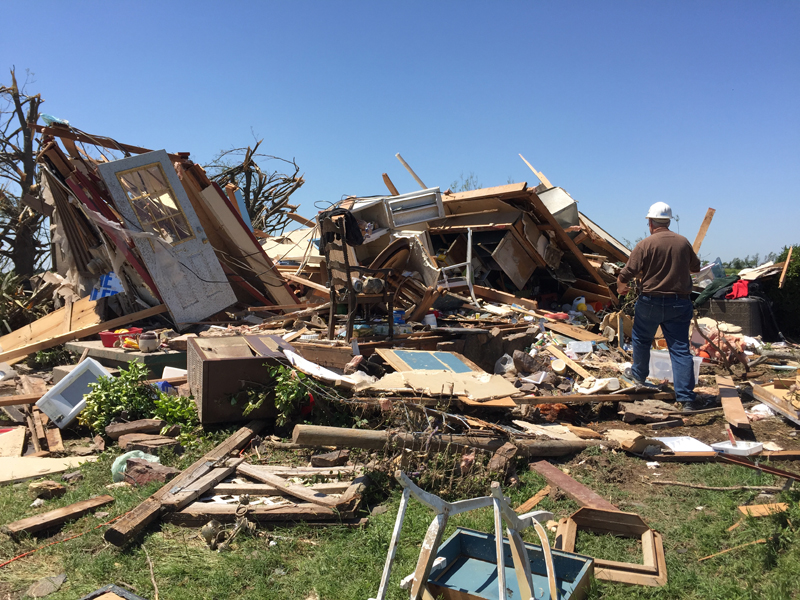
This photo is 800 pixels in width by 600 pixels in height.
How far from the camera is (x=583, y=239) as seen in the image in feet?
39.3

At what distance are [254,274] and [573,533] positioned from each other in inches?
313

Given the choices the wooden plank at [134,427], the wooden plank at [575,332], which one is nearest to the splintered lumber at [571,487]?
the wooden plank at [134,427]

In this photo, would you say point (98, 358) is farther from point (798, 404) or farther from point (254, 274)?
point (798, 404)

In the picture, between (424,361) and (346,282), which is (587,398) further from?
(346,282)

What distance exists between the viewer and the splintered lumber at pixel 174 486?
359 centimetres

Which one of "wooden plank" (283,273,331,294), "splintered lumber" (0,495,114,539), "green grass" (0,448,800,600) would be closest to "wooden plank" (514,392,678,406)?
"green grass" (0,448,800,600)

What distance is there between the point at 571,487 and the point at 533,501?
0.33 metres

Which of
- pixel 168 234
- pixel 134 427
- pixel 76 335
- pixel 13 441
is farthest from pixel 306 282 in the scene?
pixel 13 441

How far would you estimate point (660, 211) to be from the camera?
20.2 ft

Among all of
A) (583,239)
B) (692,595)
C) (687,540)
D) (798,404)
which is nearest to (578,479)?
(687,540)

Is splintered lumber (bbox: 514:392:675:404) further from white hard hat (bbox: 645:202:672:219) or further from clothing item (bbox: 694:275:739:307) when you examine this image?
clothing item (bbox: 694:275:739:307)

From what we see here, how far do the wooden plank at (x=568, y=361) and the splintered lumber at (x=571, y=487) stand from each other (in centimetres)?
276

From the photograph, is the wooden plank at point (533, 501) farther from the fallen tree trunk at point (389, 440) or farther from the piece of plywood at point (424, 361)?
the piece of plywood at point (424, 361)

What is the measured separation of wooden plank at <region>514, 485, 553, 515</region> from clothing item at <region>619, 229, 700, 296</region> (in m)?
2.77
